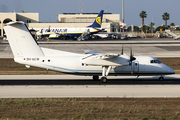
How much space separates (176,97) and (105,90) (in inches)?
225

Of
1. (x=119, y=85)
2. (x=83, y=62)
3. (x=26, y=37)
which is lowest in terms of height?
(x=119, y=85)

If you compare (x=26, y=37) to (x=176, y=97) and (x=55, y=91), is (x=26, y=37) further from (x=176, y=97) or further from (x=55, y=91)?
(x=176, y=97)

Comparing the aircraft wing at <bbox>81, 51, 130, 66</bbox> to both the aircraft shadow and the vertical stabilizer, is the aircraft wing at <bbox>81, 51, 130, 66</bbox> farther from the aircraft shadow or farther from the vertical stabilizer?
the vertical stabilizer

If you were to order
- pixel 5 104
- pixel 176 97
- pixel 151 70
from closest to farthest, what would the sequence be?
1. pixel 5 104
2. pixel 176 97
3. pixel 151 70

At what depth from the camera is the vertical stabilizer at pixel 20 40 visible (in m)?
24.9

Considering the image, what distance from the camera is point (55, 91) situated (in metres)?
21.5

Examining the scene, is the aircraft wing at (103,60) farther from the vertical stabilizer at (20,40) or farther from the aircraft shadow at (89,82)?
the vertical stabilizer at (20,40)

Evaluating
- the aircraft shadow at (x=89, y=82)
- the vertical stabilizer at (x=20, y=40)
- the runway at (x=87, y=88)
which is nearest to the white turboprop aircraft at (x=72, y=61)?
the vertical stabilizer at (x=20, y=40)

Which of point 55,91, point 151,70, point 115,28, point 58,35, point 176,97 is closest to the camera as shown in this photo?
point 176,97

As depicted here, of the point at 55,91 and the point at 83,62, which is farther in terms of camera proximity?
the point at 83,62

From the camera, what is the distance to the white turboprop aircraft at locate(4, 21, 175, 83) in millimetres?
25156

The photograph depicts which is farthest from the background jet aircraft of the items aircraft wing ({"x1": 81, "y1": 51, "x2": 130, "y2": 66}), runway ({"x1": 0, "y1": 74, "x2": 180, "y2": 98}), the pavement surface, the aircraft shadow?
aircraft wing ({"x1": 81, "y1": 51, "x2": 130, "y2": 66})

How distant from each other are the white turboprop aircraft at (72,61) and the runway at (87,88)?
46.6 inches

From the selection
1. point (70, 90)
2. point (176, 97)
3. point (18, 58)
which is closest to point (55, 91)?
point (70, 90)
